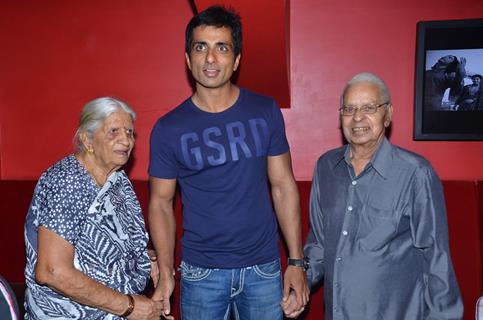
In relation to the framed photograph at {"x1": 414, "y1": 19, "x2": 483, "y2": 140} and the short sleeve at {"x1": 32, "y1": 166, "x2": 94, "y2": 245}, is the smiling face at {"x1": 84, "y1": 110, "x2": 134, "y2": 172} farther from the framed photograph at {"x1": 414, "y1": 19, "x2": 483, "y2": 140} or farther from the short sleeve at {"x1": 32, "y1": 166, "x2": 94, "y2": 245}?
the framed photograph at {"x1": 414, "y1": 19, "x2": 483, "y2": 140}

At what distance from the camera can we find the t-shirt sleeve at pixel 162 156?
6.93ft

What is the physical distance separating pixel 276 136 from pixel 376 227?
23.8 inches

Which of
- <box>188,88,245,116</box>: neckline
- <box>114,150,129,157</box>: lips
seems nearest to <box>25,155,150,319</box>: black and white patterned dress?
<box>114,150,129,157</box>: lips

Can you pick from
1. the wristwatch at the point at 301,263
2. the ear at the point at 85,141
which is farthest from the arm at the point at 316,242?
the ear at the point at 85,141

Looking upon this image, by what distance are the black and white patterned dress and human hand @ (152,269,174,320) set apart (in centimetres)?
19

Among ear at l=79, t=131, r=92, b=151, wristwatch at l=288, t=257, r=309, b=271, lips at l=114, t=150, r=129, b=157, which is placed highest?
ear at l=79, t=131, r=92, b=151

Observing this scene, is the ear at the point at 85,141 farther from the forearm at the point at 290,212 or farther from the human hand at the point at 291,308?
the human hand at the point at 291,308

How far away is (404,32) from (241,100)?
54.0 inches

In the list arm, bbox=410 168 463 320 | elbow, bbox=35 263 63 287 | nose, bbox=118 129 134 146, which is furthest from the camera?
nose, bbox=118 129 134 146

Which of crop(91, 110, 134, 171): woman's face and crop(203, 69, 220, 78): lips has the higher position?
crop(203, 69, 220, 78): lips

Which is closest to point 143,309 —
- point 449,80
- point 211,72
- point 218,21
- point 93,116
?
point 93,116

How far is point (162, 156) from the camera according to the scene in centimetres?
213

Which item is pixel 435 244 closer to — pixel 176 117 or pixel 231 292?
pixel 231 292

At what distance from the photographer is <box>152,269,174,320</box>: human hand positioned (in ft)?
6.94
